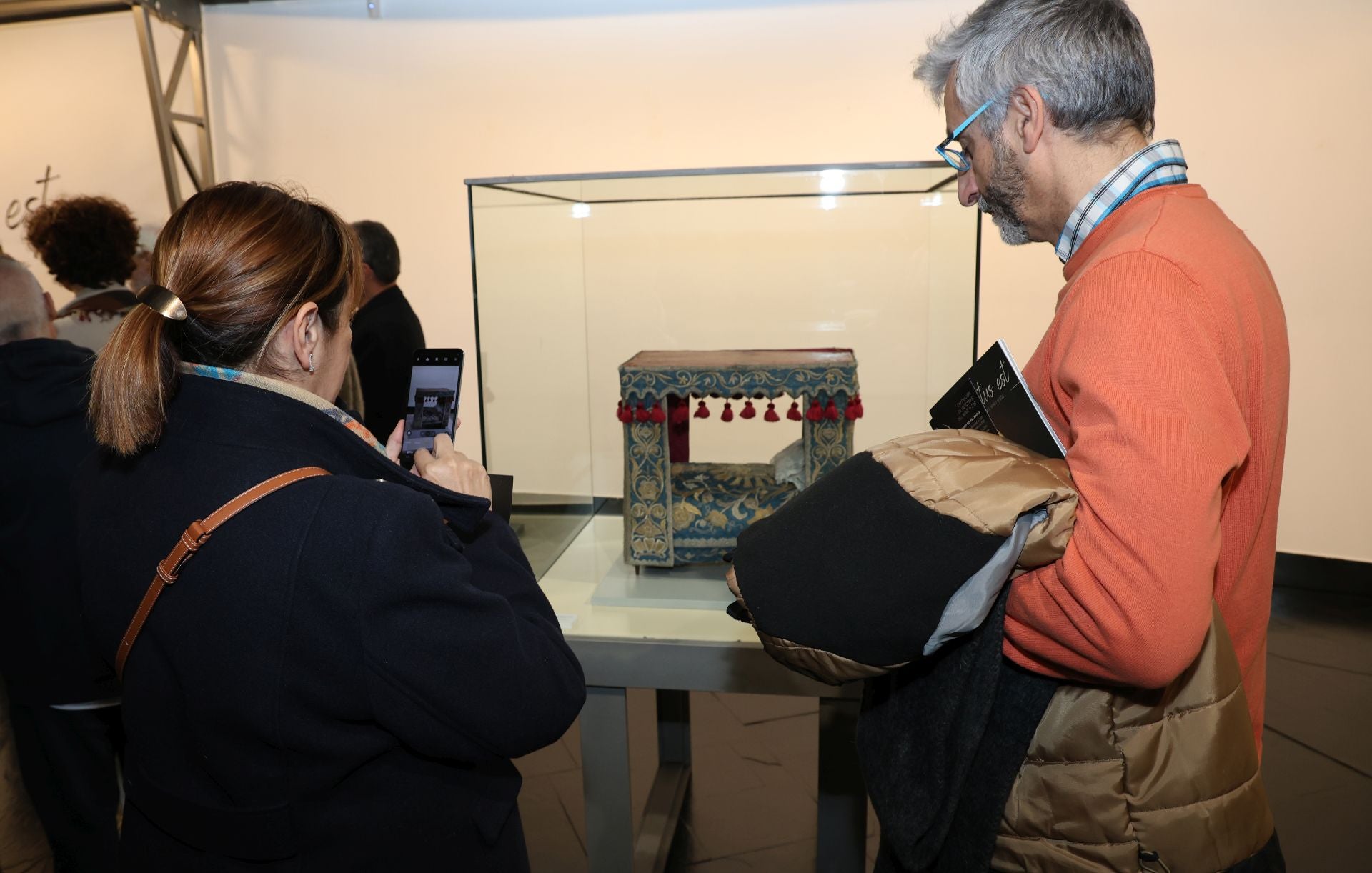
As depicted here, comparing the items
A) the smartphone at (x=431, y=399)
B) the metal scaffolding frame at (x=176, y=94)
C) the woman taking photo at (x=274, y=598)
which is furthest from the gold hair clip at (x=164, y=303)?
the metal scaffolding frame at (x=176, y=94)

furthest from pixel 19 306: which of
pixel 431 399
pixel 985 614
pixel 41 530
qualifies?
pixel 985 614

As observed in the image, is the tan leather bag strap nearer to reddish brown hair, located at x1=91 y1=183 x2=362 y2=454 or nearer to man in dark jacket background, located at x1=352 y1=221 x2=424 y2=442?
reddish brown hair, located at x1=91 y1=183 x2=362 y2=454

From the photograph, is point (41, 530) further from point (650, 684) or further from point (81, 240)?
point (650, 684)

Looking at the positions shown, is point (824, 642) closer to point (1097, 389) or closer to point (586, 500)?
point (1097, 389)

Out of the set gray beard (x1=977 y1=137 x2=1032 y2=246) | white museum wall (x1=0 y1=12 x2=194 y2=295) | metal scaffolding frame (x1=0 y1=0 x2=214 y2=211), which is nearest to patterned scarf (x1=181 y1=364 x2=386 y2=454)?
gray beard (x1=977 y1=137 x2=1032 y2=246)

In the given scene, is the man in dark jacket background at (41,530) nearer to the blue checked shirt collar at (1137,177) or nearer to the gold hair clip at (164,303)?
the gold hair clip at (164,303)

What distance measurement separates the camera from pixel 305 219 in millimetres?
997

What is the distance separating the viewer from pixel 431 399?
1.48 metres

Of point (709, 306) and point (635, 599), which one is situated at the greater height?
point (709, 306)

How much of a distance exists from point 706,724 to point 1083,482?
2.57m

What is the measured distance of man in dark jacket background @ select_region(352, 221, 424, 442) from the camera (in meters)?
2.90

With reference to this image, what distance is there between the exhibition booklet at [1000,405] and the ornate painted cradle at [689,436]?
746 mm

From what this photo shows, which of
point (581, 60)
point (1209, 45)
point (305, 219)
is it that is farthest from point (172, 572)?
point (1209, 45)

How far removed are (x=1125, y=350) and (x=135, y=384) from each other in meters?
0.95
